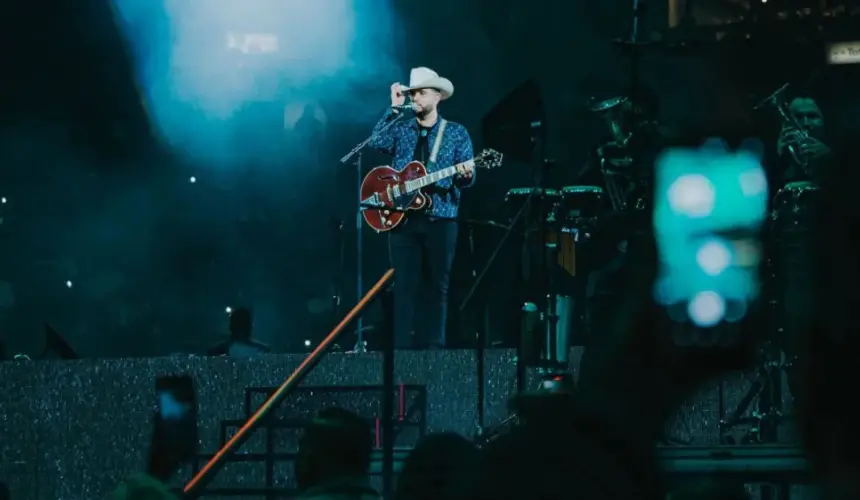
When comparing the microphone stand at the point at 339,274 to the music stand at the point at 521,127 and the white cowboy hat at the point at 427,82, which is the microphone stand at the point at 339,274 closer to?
the white cowboy hat at the point at 427,82

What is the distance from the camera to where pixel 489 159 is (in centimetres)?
959

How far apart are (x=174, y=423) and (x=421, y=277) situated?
2868 mm

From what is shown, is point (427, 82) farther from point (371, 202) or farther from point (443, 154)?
point (371, 202)

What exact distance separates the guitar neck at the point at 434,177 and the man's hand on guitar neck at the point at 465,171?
0.02 meters

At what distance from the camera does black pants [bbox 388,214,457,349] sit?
9.63 meters

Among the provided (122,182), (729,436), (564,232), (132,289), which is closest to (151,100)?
(122,182)

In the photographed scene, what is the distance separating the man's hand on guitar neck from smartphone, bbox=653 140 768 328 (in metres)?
7.47

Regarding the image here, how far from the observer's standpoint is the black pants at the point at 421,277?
31.6ft

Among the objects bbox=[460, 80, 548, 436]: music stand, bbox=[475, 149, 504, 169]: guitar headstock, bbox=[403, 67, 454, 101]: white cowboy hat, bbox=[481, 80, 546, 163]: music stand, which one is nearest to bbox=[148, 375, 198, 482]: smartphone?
bbox=[460, 80, 548, 436]: music stand

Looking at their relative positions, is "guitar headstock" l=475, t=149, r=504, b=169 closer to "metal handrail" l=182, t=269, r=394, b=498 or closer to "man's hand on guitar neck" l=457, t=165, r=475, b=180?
"man's hand on guitar neck" l=457, t=165, r=475, b=180

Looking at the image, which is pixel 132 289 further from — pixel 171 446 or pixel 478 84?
pixel 171 446

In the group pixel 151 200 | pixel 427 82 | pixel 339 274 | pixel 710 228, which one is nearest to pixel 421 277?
pixel 427 82

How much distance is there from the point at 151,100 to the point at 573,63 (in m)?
5.27

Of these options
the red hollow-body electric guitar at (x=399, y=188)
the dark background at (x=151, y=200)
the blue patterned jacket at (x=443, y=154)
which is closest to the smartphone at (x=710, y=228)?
the blue patterned jacket at (x=443, y=154)
